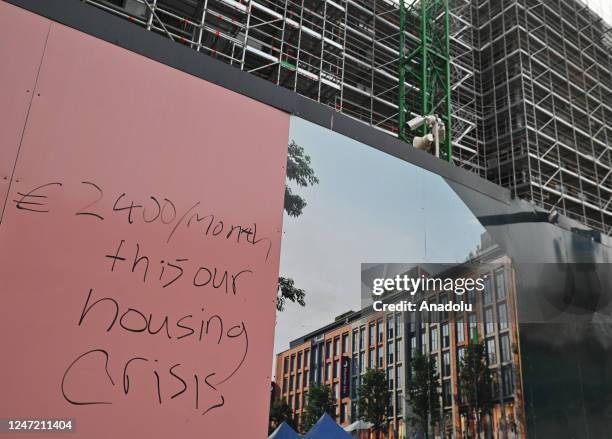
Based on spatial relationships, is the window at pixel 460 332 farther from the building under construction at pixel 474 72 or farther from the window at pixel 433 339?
the building under construction at pixel 474 72

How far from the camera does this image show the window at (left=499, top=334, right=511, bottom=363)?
489cm

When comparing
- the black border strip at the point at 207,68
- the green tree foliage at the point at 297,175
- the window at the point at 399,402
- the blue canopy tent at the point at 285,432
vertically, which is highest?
the black border strip at the point at 207,68

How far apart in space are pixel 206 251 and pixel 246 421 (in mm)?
1094

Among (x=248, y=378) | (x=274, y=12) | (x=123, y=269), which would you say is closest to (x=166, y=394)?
(x=248, y=378)

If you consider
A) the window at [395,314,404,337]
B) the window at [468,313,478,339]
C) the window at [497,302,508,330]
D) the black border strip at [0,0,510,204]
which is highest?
the black border strip at [0,0,510,204]

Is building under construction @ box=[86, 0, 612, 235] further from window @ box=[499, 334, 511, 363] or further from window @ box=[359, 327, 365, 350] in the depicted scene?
window @ box=[359, 327, 365, 350]

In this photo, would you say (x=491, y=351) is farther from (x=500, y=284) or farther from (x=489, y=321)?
(x=500, y=284)

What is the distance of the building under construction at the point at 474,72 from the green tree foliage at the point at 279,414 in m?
8.97

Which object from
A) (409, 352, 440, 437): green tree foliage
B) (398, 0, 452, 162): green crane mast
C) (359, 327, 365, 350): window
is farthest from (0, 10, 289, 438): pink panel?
(398, 0, 452, 162): green crane mast

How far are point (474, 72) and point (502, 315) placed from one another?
14362mm

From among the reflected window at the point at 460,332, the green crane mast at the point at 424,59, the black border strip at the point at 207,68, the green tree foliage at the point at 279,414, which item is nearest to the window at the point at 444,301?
the reflected window at the point at 460,332

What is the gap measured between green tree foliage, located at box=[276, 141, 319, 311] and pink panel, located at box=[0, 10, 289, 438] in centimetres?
9

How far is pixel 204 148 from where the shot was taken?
3.25 meters

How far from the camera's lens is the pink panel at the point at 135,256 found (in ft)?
8.00
